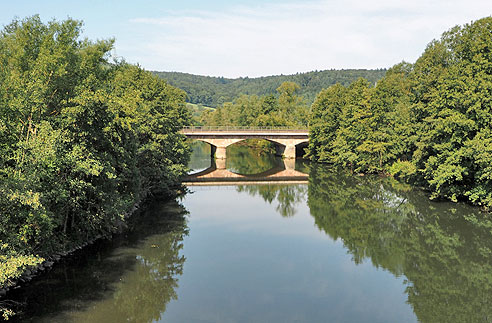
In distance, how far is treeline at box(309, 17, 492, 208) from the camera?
34281mm

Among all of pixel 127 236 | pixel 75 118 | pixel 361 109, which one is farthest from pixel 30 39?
pixel 361 109

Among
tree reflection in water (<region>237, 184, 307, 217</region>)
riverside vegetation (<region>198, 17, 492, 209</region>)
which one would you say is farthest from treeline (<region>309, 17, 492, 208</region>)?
tree reflection in water (<region>237, 184, 307, 217</region>)

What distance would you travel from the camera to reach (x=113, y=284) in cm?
2161

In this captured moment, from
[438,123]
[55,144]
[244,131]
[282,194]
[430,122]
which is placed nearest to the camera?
[55,144]

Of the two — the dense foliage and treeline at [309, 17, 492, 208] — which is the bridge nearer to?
the dense foliage

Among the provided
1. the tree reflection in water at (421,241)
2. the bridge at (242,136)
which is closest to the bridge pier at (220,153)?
the bridge at (242,136)

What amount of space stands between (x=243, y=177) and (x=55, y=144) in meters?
44.0

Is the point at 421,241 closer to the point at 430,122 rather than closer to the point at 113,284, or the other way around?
the point at 430,122

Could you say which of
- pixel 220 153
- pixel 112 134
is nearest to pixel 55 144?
pixel 112 134

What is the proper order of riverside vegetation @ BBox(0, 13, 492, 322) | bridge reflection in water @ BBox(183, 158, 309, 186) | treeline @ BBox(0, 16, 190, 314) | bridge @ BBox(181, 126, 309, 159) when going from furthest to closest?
bridge @ BBox(181, 126, 309, 159) → bridge reflection in water @ BBox(183, 158, 309, 186) → riverside vegetation @ BBox(0, 13, 492, 322) → treeline @ BBox(0, 16, 190, 314)

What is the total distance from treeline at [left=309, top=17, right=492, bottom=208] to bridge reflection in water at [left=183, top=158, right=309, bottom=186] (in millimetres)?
7590

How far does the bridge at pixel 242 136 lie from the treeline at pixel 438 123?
57.8 feet

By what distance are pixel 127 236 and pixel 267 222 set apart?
12.1 metres

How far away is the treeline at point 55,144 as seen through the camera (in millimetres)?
17703
